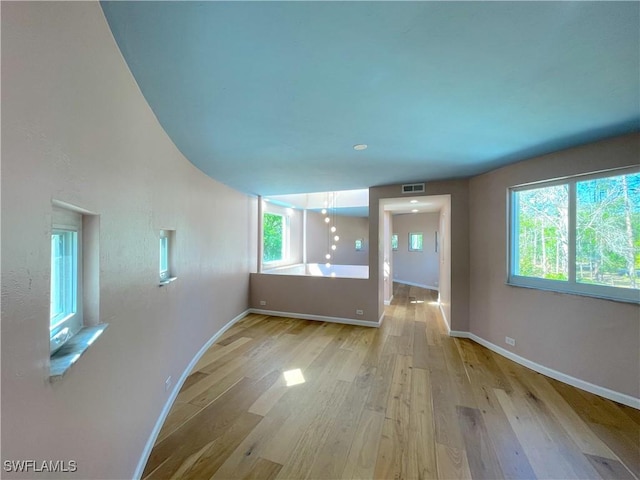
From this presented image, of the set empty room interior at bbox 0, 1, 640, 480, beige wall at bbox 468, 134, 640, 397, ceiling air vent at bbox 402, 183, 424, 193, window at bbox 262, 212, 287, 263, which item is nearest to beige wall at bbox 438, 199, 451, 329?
empty room interior at bbox 0, 1, 640, 480

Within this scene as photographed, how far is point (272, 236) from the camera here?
5984mm

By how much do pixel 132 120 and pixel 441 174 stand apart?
11.9 ft

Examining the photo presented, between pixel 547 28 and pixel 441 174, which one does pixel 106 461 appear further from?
pixel 441 174

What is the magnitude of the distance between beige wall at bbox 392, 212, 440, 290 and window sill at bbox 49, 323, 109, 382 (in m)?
8.12

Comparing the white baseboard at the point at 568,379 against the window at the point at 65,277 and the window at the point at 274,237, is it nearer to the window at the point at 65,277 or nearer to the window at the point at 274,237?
the window at the point at 65,277

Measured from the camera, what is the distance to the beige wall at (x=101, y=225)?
26.4 inches

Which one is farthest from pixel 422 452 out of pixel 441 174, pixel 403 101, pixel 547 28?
pixel 441 174

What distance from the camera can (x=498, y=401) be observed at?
2.37 m

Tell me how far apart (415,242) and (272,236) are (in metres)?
5.19

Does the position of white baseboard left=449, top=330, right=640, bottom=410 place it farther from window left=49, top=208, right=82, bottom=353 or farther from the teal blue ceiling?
window left=49, top=208, right=82, bottom=353

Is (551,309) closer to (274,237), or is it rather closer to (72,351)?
(72,351)

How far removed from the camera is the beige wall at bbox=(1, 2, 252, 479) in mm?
671

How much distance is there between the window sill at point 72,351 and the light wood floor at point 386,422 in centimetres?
118

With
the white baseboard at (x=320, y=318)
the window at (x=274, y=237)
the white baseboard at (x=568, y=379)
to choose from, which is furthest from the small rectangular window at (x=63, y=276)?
the window at (x=274, y=237)
